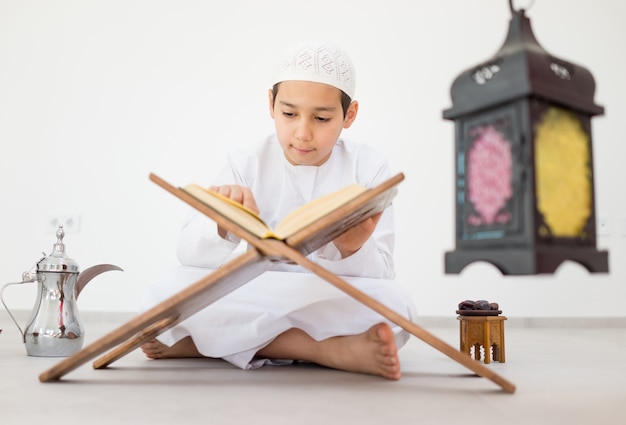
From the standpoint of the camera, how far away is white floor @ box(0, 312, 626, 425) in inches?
32.5

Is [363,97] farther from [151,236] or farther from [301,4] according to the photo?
[151,236]

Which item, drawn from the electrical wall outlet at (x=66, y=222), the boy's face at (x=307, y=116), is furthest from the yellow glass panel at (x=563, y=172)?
the electrical wall outlet at (x=66, y=222)

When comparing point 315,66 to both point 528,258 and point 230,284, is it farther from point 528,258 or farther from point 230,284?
point 528,258

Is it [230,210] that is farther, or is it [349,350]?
[349,350]

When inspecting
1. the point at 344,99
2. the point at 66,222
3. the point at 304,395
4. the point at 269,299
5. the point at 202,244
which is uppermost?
the point at 344,99

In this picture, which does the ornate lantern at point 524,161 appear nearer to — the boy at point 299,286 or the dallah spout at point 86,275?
the boy at point 299,286

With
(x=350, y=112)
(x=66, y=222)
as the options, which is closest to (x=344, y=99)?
(x=350, y=112)

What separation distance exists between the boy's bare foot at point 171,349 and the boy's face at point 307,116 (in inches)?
19.2

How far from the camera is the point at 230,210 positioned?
924 millimetres

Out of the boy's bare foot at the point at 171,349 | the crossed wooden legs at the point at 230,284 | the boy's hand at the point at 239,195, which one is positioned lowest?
the boy's bare foot at the point at 171,349

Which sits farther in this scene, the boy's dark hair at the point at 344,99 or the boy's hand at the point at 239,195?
the boy's dark hair at the point at 344,99

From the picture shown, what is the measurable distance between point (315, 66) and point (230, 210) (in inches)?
19.2

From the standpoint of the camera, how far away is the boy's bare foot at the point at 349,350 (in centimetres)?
111

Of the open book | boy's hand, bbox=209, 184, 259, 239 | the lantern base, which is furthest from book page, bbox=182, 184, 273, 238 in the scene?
the lantern base
